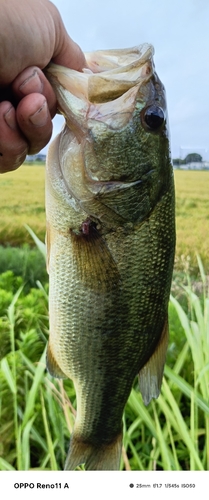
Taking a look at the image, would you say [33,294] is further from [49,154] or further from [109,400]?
[49,154]

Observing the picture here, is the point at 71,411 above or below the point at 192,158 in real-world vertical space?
below

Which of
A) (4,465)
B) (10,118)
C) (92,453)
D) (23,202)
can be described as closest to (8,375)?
(4,465)

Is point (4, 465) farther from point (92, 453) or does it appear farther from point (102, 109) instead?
point (102, 109)


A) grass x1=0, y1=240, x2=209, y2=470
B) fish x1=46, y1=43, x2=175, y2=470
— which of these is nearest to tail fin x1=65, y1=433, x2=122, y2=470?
fish x1=46, y1=43, x2=175, y2=470

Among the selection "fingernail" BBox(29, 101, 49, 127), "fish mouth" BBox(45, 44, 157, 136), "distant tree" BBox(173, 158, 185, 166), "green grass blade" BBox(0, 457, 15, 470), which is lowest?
"green grass blade" BBox(0, 457, 15, 470)

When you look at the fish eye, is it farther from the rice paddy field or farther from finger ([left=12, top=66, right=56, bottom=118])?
the rice paddy field

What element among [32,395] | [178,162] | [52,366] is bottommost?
[32,395]
